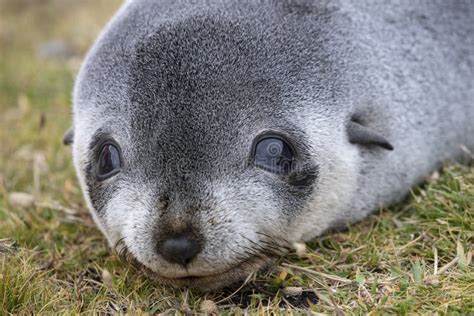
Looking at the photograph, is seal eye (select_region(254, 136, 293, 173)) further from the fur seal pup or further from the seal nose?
the seal nose

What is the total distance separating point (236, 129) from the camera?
379cm

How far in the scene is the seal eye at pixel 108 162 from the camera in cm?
398

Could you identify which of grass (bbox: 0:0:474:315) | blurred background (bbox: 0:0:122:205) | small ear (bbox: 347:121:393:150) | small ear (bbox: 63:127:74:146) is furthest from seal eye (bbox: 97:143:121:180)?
blurred background (bbox: 0:0:122:205)

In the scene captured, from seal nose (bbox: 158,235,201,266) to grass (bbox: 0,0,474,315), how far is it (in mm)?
351

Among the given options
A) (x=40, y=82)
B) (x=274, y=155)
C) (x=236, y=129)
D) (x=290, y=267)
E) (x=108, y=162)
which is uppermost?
(x=236, y=129)

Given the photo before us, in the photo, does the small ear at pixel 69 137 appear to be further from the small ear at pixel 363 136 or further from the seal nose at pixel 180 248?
the small ear at pixel 363 136

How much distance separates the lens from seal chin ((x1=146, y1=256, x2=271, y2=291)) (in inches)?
148

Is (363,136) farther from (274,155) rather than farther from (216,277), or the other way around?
(216,277)

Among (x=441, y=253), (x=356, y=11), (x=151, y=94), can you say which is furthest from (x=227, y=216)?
(x=356, y=11)

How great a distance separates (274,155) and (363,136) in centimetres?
75

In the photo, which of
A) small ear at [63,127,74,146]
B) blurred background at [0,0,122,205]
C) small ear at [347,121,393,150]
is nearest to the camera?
small ear at [347,121,393,150]

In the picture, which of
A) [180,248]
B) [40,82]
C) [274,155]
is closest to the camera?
[180,248]

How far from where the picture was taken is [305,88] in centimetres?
409

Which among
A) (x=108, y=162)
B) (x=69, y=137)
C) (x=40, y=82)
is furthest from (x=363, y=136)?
(x=40, y=82)
